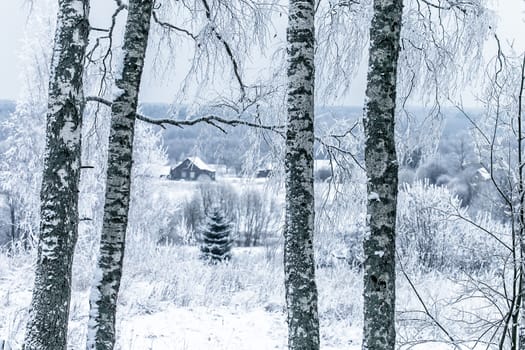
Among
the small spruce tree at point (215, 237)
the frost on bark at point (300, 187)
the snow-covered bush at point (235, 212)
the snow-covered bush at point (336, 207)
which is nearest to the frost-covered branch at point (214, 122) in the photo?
the snow-covered bush at point (336, 207)

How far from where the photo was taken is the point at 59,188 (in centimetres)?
365

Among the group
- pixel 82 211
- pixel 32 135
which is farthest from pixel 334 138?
pixel 32 135

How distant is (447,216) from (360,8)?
202 centimetres

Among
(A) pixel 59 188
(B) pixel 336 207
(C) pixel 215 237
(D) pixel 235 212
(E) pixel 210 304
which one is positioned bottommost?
(D) pixel 235 212

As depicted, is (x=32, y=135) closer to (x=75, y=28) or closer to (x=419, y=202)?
(x=75, y=28)

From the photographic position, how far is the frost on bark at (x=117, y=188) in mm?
3859

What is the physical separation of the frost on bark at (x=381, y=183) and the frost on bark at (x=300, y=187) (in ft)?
1.50

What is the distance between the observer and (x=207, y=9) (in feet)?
17.5

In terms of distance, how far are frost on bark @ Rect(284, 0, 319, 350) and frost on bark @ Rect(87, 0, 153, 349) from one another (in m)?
1.11

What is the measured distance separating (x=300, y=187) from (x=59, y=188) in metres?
1.61

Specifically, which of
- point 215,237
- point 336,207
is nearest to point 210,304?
point 336,207

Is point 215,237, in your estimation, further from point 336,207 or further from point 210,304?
point 336,207

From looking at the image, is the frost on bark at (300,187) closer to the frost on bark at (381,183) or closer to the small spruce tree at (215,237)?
the frost on bark at (381,183)

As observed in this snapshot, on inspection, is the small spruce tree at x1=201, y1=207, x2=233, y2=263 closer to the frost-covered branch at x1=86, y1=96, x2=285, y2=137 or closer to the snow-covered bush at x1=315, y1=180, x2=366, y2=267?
the snow-covered bush at x1=315, y1=180, x2=366, y2=267
